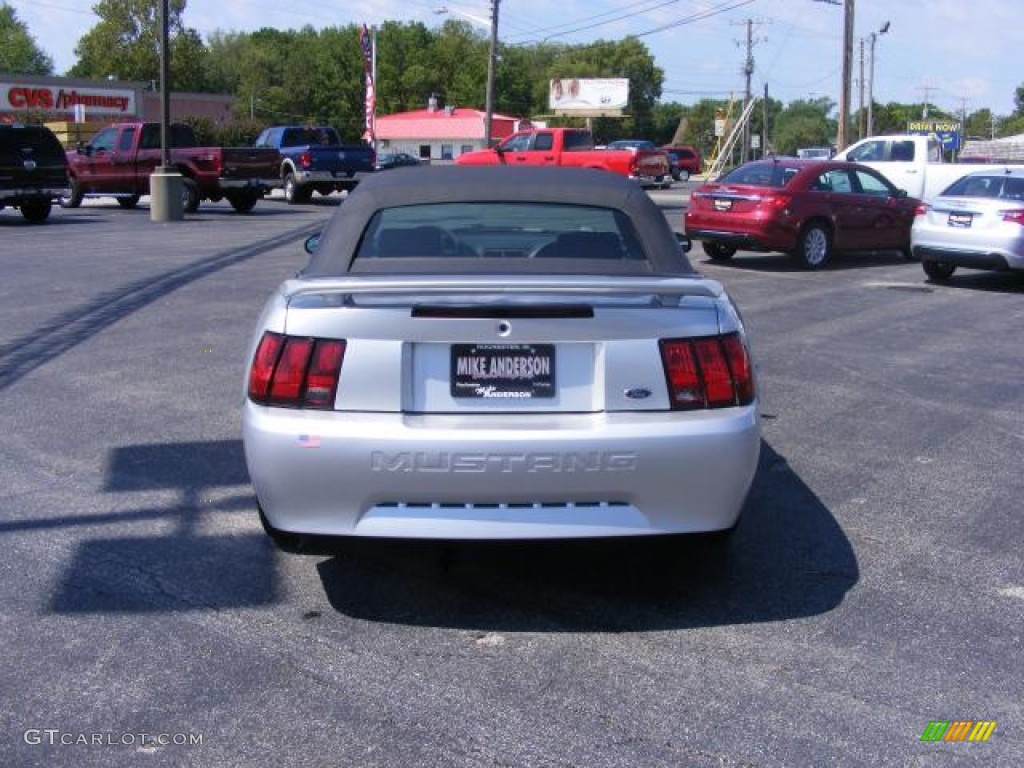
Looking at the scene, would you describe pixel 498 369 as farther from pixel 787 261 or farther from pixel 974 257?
pixel 787 261

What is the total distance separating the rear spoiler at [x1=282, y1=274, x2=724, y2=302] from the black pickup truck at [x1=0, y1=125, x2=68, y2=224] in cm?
2068

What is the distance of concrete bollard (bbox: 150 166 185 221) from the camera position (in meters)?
23.5

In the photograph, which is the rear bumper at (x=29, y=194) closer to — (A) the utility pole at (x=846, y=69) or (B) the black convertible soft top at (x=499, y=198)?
(B) the black convertible soft top at (x=499, y=198)

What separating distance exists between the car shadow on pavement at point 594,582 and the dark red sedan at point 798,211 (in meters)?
11.8

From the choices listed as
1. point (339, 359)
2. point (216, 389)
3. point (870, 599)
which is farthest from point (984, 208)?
point (339, 359)

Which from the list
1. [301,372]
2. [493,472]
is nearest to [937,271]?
[493,472]

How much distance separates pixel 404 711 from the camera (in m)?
3.65

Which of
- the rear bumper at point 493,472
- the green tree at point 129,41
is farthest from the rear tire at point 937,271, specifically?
the green tree at point 129,41

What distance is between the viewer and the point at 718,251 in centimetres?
1777

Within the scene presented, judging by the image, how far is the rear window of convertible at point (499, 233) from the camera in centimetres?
526

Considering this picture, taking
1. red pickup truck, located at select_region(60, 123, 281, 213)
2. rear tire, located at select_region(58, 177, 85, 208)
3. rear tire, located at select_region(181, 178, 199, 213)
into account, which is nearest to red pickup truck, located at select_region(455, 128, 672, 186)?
red pickup truck, located at select_region(60, 123, 281, 213)

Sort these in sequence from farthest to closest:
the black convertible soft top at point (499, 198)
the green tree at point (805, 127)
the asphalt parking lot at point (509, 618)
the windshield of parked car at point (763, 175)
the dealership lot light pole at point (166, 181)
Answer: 1. the green tree at point (805, 127)
2. the dealership lot light pole at point (166, 181)
3. the windshield of parked car at point (763, 175)
4. the black convertible soft top at point (499, 198)
5. the asphalt parking lot at point (509, 618)

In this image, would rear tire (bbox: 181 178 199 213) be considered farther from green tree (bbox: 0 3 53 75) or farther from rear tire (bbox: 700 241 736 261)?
green tree (bbox: 0 3 53 75)

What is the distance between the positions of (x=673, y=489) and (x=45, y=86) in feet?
181
